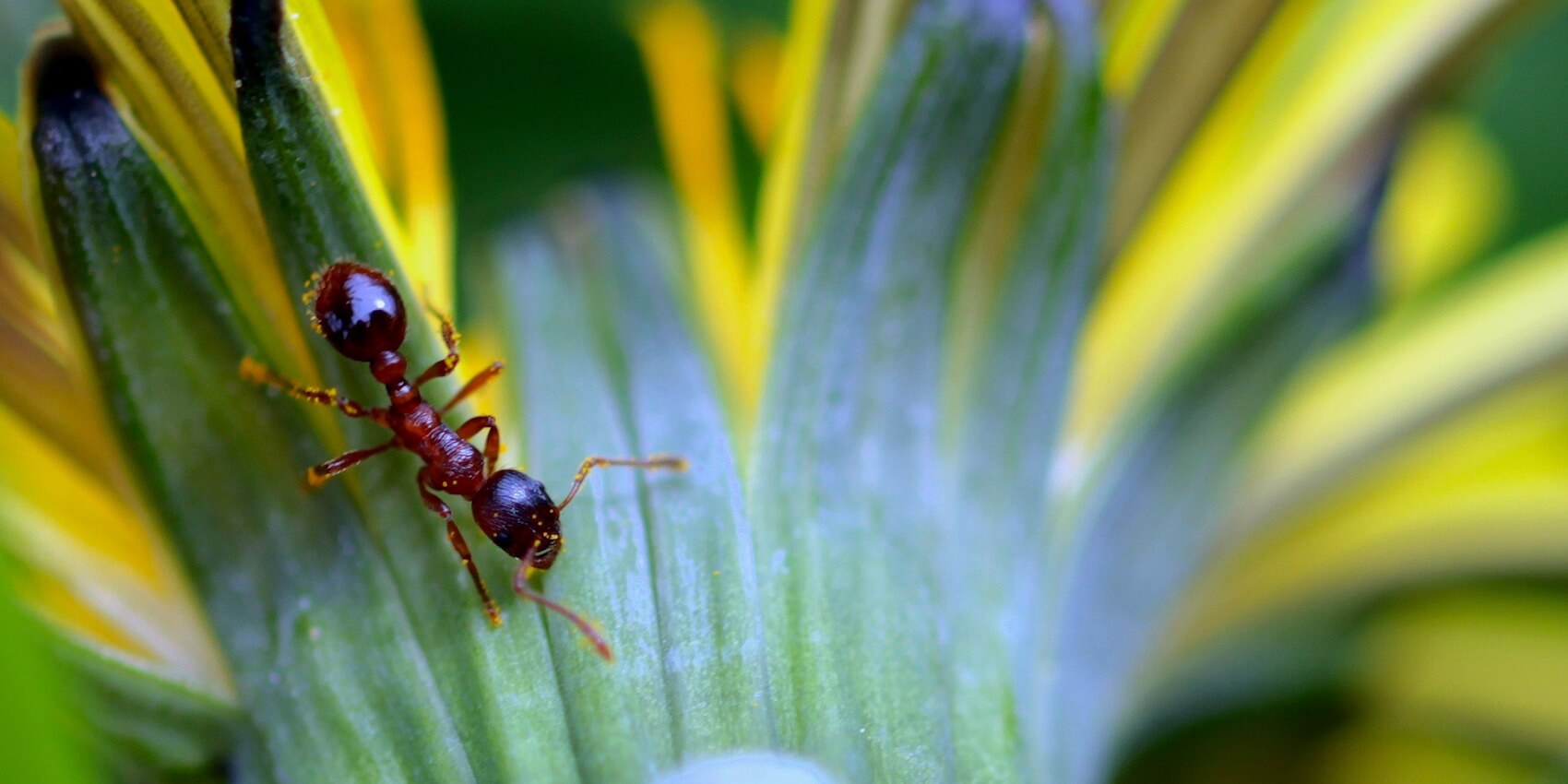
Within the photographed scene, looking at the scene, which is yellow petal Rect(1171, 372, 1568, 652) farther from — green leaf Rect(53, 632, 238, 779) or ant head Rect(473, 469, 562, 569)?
green leaf Rect(53, 632, 238, 779)

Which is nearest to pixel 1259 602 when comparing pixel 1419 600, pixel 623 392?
pixel 1419 600

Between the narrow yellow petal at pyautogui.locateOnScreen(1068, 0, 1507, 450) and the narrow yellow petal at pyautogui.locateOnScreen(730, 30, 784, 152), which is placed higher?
the narrow yellow petal at pyautogui.locateOnScreen(730, 30, 784, 152)

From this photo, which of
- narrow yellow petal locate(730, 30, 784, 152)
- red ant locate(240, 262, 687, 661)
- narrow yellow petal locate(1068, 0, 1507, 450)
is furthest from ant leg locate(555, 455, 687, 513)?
narrow yellow petal locate(730, 30, 784, 152)

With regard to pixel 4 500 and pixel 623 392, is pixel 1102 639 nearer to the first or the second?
pixel 623 392

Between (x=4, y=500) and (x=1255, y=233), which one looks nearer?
(x=4, y=500)

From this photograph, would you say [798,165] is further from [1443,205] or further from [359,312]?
[1443,205]

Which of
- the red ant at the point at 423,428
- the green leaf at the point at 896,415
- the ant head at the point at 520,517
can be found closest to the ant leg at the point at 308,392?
the red ant at the point at 423,428

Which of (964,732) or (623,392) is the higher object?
(623,392)
